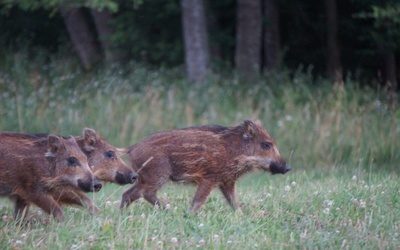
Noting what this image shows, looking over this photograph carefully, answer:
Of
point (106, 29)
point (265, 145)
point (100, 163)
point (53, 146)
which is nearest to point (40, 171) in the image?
point (53, 146)

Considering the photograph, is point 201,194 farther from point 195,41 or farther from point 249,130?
point 195,41

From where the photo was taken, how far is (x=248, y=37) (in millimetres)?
21141

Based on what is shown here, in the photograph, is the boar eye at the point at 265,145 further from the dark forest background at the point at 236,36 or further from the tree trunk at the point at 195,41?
the dark forest background at the point at 236,36

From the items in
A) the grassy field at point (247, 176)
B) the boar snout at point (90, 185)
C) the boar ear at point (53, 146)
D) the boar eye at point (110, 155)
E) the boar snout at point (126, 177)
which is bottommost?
the grassy field at point (247, 176)

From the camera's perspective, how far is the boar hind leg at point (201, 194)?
880 centimetres

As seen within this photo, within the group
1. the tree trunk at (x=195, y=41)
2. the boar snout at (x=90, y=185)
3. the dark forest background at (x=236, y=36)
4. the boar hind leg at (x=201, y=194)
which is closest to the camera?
the boar snout at (x=90, y=185)

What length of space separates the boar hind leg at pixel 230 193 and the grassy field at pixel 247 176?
10 cm

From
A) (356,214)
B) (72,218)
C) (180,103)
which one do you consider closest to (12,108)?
(180,103)

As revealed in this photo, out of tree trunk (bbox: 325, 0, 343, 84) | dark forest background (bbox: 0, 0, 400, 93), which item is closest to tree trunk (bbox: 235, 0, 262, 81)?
dark forest background (bbox: 0, 0, 400, 93)

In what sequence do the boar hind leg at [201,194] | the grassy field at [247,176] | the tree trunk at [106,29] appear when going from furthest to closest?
the tree trunk at [106,29], the boar hind leg at [201,194], the grassy field at [247,176]

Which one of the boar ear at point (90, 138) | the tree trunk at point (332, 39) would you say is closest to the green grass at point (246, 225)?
the boar ear at point (90, 138)

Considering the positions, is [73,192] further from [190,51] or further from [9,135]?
[190,51]

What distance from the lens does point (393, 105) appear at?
655 inches

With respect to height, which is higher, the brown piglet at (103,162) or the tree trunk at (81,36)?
the tree trunk at (81,36)
